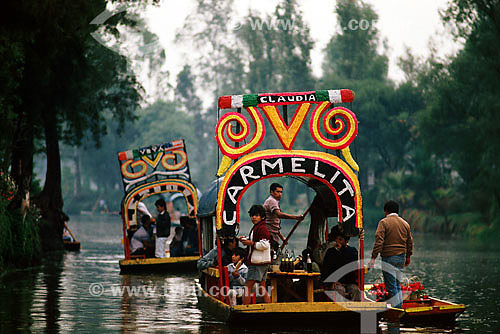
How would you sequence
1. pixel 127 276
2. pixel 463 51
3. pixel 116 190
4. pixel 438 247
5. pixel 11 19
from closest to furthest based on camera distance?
pixel 11 19 → pixel 127 276 → pixel 438 247 → pixel 463 51 → pixel 116 190

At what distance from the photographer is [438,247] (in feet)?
133

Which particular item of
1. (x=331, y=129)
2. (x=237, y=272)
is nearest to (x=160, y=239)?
(x=237, y=272)

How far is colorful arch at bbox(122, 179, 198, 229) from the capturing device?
25797mm

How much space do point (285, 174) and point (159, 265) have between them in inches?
426

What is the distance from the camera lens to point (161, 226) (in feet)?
81.0

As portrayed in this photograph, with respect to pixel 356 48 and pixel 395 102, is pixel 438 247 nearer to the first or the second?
pixel 395 102

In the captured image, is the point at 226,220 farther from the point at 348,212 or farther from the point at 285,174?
the point at 348,212

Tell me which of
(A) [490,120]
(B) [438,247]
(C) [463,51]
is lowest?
(B) [438,247]

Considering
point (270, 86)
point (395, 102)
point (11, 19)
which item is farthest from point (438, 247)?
point (270, 86)

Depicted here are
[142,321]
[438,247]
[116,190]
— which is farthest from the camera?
[116,190]

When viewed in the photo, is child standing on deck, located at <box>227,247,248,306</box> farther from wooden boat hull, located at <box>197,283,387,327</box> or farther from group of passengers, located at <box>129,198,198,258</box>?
group of passengers, located at <box>129,198,198,258</box>

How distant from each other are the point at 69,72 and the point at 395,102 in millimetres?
42062

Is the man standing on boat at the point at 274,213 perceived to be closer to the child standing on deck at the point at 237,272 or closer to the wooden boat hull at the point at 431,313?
the child standing on deck at the point at 237,272

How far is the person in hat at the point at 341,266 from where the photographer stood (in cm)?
1469
